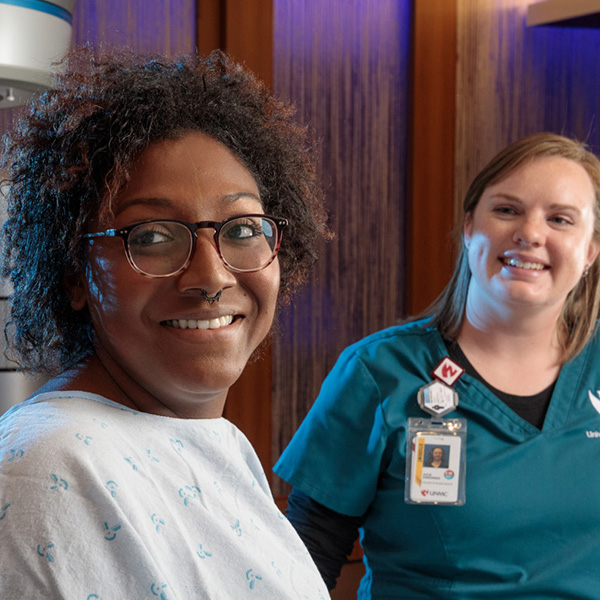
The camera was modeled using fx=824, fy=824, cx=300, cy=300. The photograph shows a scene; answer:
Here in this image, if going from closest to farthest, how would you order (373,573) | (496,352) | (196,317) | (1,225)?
(196,317) → (1,225) → (373,573) → (496,352)

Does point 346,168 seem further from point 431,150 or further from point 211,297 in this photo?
point 211,297

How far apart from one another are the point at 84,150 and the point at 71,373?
0.22 meters

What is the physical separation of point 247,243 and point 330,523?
93 cm

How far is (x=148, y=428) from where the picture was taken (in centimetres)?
83

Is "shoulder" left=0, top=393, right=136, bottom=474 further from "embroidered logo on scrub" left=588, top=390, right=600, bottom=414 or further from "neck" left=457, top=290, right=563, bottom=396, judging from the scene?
"embroidered logo on scrub" left=588, top=390, right=600, bottom=414

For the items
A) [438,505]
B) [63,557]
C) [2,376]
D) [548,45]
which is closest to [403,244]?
[548,45]

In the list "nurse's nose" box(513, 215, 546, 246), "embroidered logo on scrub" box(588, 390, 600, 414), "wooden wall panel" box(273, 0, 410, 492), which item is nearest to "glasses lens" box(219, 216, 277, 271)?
"nurse's nose" box(513, 215, 546, 246)

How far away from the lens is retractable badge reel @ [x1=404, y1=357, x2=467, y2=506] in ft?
4.97

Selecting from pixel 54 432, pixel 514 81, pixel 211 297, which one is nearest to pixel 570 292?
pixel 514 81

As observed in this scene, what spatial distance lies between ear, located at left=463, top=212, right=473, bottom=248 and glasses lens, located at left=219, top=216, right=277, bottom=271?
0.98 metres

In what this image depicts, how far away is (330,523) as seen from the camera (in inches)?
64.0

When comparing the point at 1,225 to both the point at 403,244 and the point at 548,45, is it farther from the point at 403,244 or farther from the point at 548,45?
the point at 548,45

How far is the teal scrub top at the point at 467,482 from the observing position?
1509mm

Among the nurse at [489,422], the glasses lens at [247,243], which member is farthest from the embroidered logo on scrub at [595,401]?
the glasses lens at [247,243]
